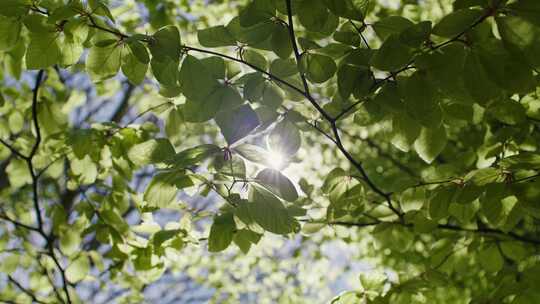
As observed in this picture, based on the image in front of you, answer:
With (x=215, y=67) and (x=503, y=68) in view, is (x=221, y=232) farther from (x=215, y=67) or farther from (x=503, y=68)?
(x=503, y=68)

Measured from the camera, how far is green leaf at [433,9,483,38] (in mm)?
808

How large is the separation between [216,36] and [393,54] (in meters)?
0.43

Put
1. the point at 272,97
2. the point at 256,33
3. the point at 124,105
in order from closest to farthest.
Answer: the point at 256,33 → the point at 272,97 → the point at 124,105

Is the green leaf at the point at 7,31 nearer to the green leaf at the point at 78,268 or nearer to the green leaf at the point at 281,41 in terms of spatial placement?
the green leaf at the point at 281,41

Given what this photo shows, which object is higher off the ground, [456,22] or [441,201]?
[456,22]

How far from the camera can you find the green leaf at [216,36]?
1.05 metres

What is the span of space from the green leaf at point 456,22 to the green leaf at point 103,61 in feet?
2.42

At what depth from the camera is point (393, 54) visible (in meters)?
0.87

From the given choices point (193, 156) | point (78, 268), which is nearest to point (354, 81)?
point (193, 156)

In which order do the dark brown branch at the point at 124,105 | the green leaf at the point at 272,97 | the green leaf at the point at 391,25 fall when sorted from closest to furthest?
the green leaf at the point at 391,25 < the green leaf at the point at 272,97 < the dark brown branch at the point at 124,105

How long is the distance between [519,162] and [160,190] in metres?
0.90

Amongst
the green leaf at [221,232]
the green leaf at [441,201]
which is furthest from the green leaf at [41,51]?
the green leaf at [441,201]

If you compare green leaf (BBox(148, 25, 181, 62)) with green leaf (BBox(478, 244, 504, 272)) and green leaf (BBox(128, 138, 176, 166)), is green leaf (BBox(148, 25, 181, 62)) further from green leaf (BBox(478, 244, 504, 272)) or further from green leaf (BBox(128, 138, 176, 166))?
green leaf (BBox(478, 244, 504, 272))

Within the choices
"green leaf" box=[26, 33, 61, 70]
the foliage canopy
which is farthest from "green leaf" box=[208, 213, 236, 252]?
"green leaf" box=[26, 33, 61, 70]
